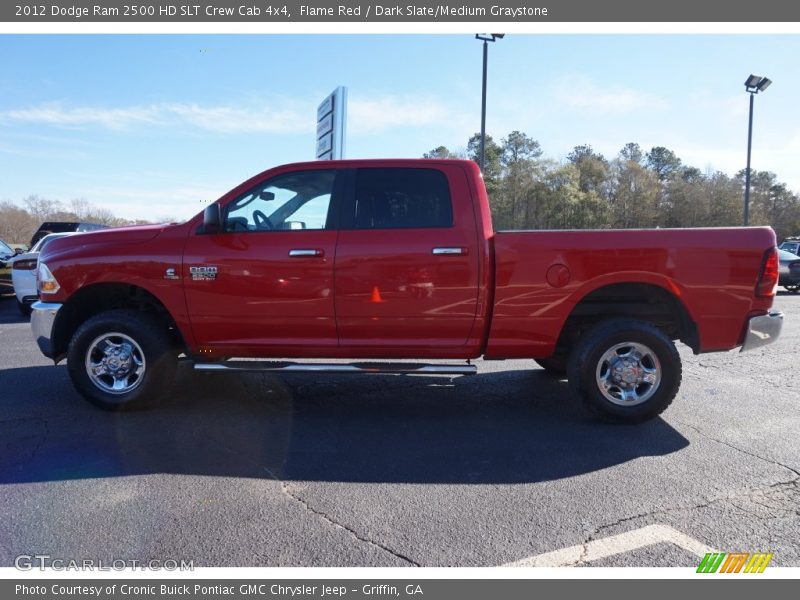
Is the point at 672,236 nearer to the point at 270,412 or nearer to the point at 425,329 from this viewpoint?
the point at 425,329

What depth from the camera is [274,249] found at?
467cm

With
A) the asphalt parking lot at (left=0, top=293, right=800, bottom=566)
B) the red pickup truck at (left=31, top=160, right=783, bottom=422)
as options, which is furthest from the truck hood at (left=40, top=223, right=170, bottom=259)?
the asphalt parking lot at (left=0, top=293, right=800, bottom=566)

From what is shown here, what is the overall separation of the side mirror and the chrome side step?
1123 millimetres

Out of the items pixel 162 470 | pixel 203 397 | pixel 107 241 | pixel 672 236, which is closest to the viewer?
pixel 162 470

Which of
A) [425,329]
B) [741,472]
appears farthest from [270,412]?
[741,472]

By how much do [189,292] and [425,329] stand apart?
1.99m

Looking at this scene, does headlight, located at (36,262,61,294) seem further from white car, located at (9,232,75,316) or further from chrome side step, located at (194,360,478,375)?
white car, located at (9,232,75,316)

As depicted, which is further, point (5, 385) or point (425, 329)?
point (5, 385)

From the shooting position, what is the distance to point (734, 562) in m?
2.71

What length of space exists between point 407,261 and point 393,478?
1.74 metres

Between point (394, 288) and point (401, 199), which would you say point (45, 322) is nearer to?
point (394, 288)

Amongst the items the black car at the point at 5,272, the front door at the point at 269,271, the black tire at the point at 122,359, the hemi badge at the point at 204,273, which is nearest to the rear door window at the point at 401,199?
the front door at the point at 269,271

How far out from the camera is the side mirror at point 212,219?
4.66 m

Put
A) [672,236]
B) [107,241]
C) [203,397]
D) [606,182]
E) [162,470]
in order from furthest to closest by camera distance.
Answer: [606,182]
[203,397]
[107,241]
[672,236]
[162,470]
